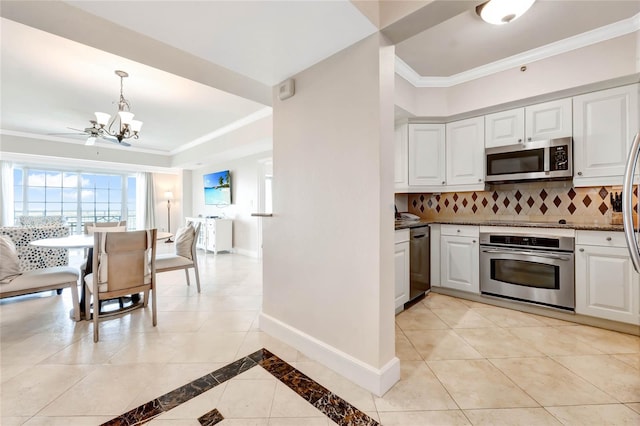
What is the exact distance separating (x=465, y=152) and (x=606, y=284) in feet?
5.69

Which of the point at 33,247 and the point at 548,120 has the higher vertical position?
the point at 548,120

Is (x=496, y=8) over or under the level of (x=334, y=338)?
over

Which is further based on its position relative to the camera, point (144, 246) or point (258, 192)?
point (258, 192)

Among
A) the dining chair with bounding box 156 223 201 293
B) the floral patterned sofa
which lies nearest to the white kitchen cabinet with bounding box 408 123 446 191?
the dining chair with bounding box 156 223 201 293

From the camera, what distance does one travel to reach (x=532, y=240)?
256 centimetres

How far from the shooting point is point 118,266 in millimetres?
2193

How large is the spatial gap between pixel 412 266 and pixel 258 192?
12.1 ft

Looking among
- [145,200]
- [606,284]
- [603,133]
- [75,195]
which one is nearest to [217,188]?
[145,200]

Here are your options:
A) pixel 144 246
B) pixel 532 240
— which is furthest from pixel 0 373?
pixel 532 240

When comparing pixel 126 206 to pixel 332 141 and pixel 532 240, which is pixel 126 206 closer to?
pixel 332 141

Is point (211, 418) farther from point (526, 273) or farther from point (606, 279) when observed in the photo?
point (606, 279)

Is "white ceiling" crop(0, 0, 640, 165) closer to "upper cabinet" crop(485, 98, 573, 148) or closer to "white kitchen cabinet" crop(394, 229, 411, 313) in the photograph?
"upper cabinet" crop(485, 98, 573, 148)

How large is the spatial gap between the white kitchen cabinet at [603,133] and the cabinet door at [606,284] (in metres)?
0.66

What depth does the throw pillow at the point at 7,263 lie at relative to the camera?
7.08 ft
